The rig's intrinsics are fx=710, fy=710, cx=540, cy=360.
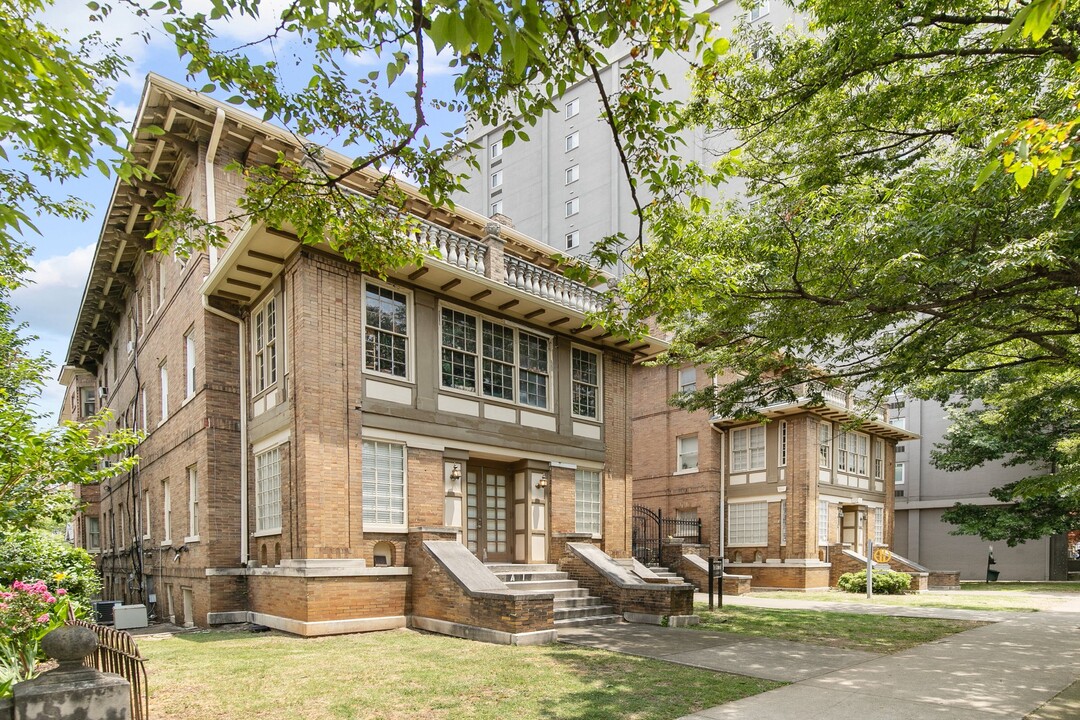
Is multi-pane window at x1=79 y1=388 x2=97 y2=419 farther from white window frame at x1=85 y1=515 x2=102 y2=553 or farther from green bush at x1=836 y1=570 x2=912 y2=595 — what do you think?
green bush at x1=836 y1=570 x2=912 y2=595

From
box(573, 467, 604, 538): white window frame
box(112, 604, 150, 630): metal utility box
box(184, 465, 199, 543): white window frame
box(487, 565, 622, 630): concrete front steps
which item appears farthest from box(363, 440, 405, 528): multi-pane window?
box(112, 604, 150, 630): metal utility box

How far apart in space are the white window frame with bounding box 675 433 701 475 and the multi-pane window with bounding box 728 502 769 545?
2208 millimetres

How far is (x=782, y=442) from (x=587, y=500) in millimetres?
12416

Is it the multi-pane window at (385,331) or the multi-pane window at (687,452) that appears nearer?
the multi-pane window at (385,331)

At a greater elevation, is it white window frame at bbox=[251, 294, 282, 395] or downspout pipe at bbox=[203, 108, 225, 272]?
downspout pipe at bbox=[203, 108, 225, 272]

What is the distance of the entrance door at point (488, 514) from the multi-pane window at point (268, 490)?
3845 mm

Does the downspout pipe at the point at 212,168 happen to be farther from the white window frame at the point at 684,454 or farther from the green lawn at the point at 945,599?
the white window frame at the point at 684,454

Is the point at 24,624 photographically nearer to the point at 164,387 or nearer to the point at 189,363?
the point at 189,363

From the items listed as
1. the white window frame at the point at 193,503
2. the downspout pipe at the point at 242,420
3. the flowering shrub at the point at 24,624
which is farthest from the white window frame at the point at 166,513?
the flowering shrub at the point at 24,624

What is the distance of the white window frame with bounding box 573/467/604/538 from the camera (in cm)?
1744

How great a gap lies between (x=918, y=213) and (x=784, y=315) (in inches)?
114

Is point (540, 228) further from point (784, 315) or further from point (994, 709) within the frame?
point (994, 709)

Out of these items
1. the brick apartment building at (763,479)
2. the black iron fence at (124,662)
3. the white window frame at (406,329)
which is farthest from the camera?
the brick apartment building at (763,479)

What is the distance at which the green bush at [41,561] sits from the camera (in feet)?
34.0
